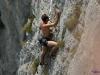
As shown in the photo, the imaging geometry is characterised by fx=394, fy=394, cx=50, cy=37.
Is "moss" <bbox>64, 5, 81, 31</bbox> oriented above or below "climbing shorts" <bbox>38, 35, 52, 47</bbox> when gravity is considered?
above

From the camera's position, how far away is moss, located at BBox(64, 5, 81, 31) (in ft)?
39.8

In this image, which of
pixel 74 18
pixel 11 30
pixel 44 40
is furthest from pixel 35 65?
pixel 11 30

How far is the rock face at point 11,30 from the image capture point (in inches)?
955

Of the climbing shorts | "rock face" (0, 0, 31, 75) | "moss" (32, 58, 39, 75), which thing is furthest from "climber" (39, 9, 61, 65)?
"rock face" (0, 0, 31, 75)

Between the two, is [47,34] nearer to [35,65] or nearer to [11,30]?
[35,65]

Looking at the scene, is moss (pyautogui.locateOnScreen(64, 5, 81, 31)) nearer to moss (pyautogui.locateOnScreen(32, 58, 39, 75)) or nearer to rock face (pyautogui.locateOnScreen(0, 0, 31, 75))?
moss (pyautogui.locateOnScreen(32, 58, 39, 75))

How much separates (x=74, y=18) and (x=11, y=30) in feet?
46.9

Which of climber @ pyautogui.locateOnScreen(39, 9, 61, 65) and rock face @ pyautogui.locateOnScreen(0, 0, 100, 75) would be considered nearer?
rock face @ pyautogui.locateOnScreen(0, 0, 100, 75)

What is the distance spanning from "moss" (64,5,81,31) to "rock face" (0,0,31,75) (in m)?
11.2

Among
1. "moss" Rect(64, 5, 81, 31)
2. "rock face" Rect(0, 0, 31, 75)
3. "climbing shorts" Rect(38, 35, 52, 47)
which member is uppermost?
"moss" Rect(64, 5, 81, 31)

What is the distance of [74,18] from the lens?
12.1m

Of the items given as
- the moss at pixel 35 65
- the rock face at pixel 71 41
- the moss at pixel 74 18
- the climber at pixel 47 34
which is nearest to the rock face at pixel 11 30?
the rock face at pixel 71 41

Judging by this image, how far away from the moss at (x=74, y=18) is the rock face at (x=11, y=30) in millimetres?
11174

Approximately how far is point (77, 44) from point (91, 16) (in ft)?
3.90
